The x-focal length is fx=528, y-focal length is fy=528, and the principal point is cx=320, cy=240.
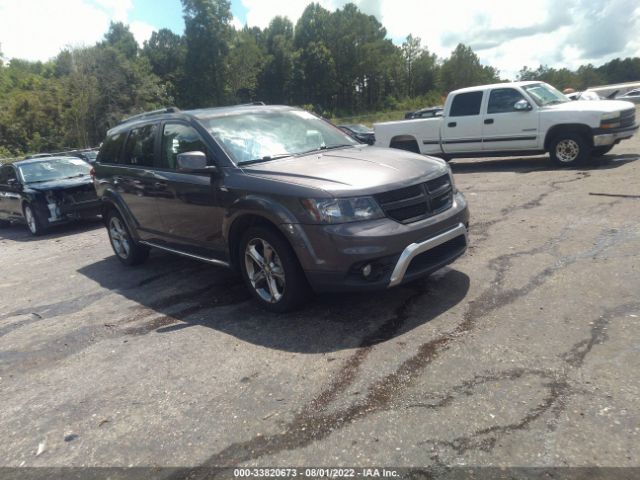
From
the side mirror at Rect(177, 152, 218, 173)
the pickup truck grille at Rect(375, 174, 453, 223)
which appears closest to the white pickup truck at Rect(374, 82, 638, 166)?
the pickup truck grille at Rect(375, 174, 453, 223)

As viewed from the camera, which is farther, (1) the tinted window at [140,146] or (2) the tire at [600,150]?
(2) the tire at [600,150]

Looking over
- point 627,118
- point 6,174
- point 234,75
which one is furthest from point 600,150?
point 234,75

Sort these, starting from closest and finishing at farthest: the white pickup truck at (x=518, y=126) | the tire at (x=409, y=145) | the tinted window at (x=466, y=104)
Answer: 1. the white pickup truck at (x=518, y=126)
2. the tinted window at (x=466, y=104)
3. the tire at (x=409, y=145)

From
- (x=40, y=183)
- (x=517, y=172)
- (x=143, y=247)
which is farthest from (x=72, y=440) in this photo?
(x=517, y=172)

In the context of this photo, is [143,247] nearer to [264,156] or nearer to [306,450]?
[264,156]

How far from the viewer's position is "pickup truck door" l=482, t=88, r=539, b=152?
36.6 ft

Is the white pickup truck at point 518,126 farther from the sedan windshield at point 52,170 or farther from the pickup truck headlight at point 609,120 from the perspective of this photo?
the sedan windshield at point 52,170

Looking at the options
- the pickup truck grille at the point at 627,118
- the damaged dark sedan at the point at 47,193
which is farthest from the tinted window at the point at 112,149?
the pickup truck grille at the point at 627,118

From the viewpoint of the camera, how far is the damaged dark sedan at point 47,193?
10625mm

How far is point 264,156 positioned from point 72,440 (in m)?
2.80

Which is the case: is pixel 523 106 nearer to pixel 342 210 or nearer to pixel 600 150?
pixel 600 150

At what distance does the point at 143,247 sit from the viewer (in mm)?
6680

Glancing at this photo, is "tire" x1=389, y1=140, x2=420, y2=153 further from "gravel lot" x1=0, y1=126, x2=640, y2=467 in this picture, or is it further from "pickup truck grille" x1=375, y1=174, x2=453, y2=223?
"pickup truck grille" x1=375, y1=174, x2=453, y2=223

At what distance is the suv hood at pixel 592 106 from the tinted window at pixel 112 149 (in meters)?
8.51
